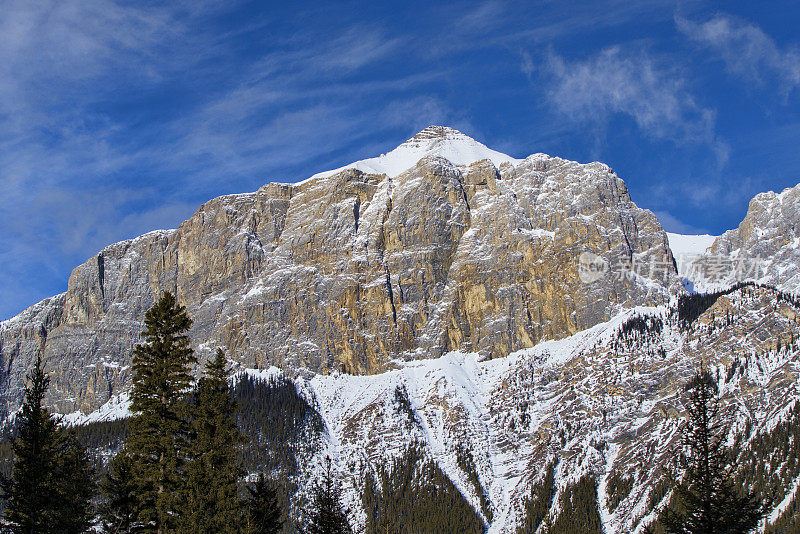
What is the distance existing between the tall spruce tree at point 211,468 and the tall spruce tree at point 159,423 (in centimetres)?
76

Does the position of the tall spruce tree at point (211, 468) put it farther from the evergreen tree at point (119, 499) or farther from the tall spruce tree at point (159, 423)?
the evergreen tree at point (119, 499)

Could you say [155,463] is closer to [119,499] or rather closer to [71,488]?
[119,499]

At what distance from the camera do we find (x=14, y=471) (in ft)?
126

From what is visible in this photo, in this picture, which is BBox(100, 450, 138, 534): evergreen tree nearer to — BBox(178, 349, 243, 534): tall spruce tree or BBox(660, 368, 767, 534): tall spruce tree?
BBox(178, 349, 243, 534): tall spruce tree

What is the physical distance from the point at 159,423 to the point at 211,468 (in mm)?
4371

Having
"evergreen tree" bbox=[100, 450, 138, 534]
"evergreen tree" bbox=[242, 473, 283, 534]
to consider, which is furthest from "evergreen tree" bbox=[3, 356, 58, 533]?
"evergreen tree" bbox=[242, 473, 283, 534]

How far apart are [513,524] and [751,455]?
185 ft

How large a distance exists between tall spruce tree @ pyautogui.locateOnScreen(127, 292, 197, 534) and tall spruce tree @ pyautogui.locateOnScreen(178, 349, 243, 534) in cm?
76

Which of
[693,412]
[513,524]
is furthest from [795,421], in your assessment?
[693,412]

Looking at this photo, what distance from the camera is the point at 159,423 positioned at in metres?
37.2

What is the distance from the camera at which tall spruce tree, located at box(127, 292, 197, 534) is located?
36969 mm

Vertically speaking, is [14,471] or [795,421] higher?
[795,421]

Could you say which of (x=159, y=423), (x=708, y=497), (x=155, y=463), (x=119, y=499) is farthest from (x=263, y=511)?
(x=708, y=497)

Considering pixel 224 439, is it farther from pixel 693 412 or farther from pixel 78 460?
pixel 693 412
